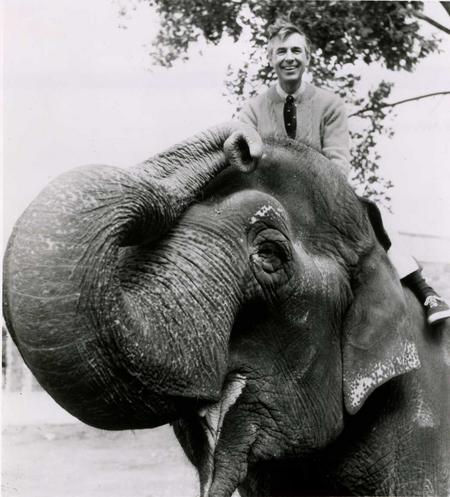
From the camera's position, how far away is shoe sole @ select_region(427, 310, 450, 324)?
7.78ft

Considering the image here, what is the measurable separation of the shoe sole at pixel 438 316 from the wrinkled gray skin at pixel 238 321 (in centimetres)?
3

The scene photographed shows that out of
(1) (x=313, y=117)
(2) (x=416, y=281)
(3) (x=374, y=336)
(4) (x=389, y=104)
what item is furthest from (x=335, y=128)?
(4) (x=389, y=104)

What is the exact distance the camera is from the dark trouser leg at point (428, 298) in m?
2.39

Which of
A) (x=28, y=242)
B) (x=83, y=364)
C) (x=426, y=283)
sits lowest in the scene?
(x=426, y=283)

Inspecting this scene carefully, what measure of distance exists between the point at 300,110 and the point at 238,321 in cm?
85

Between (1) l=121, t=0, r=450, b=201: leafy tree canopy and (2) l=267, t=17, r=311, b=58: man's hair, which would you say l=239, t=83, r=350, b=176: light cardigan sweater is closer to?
(2) l=267, t=17, r=311, b=58: man's hair

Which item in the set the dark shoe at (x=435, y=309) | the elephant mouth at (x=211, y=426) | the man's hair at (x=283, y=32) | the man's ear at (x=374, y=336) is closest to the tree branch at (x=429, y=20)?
the man's hair at (x=283, y=32)

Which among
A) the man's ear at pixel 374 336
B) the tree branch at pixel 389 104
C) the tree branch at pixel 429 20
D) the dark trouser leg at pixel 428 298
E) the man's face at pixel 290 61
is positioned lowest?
the tree branch at pixel 389 104

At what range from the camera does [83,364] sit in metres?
1.66

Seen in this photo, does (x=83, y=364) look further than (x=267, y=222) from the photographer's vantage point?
No

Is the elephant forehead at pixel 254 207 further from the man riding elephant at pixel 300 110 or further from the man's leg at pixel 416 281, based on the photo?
the man riding elephant at pixel 300 110

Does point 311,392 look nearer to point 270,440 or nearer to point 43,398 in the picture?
point 270,440

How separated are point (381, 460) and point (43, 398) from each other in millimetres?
7486

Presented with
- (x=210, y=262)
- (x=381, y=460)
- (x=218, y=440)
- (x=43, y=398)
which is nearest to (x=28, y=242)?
Answer: (x=210, y=262)
